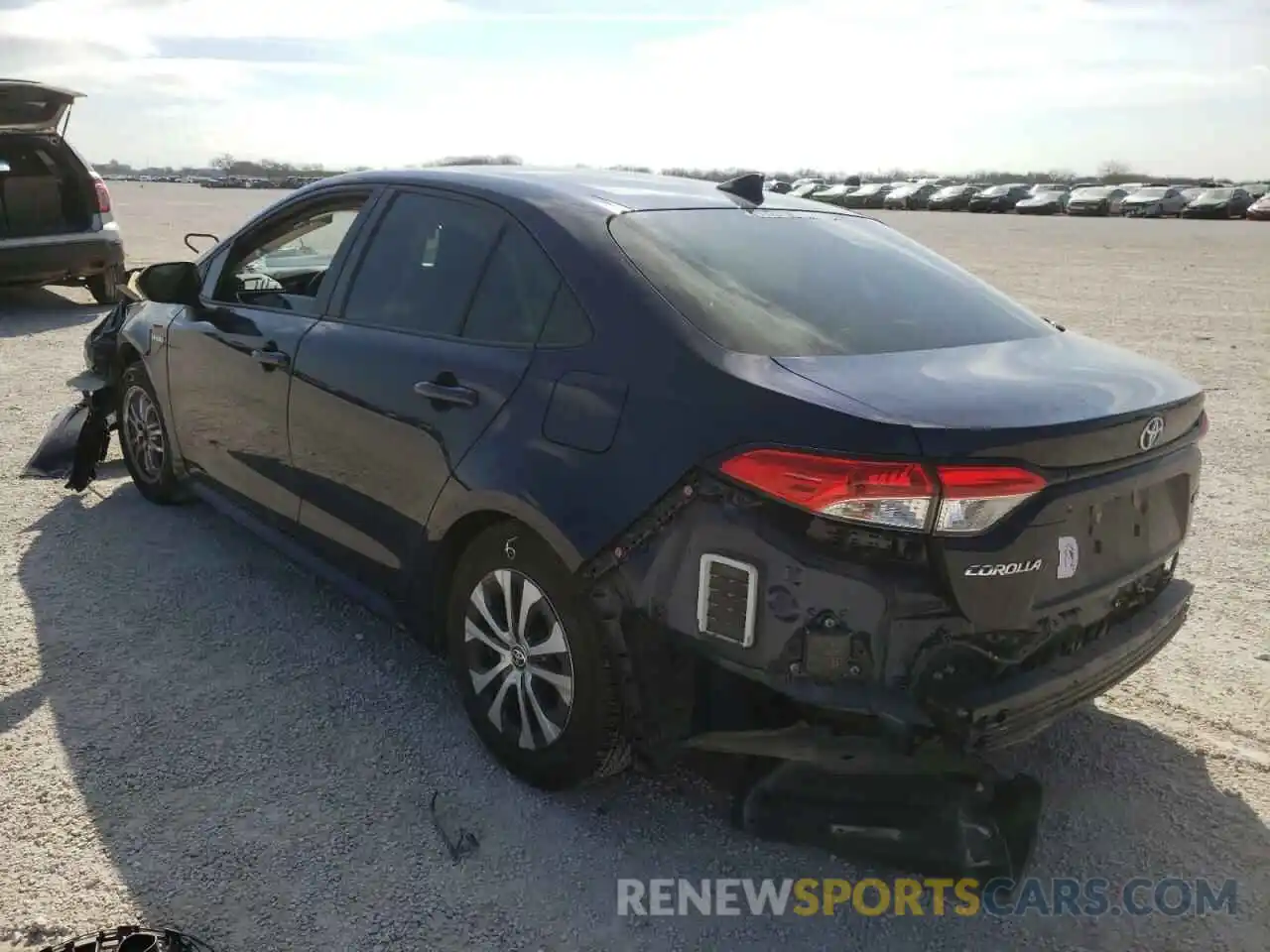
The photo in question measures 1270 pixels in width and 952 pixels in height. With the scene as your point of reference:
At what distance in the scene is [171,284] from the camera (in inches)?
178

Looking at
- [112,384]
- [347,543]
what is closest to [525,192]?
[347,543]

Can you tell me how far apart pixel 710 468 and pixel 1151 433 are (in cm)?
113

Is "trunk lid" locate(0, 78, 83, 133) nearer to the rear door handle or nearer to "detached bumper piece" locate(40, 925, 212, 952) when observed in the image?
the rear door handle

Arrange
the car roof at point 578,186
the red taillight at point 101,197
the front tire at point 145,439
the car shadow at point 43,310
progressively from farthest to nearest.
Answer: the red taillight at point 101,197 → the car shadow at point 43,310 → the front tire at point 145,439 → the car roof at point 578,186

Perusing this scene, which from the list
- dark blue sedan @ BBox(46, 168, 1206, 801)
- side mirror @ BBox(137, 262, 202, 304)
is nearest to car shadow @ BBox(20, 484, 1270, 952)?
dark blue sedan @ BBox(46, 168, 1206, 801)

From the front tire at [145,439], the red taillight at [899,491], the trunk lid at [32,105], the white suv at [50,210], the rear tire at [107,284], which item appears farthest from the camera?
the rear tire at [107,284]

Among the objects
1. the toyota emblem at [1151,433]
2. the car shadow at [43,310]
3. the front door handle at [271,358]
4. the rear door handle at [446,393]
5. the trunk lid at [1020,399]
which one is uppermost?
the trunk lid at [1020,399]

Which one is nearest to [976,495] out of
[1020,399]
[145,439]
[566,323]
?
[1020,399]

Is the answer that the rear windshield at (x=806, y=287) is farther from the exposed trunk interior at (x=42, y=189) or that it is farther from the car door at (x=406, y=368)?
the exposed trunk interior at (x=42, y=189)

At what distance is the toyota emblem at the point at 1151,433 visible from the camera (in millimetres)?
2557

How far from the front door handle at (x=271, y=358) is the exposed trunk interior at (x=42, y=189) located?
838cm

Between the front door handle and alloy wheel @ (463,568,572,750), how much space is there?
1.37 meters

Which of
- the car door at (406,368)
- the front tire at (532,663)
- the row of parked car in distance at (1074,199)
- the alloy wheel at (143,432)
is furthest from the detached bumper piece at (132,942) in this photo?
the row of parked car in distance at (1074,199)

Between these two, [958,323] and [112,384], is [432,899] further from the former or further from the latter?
[112,384]
